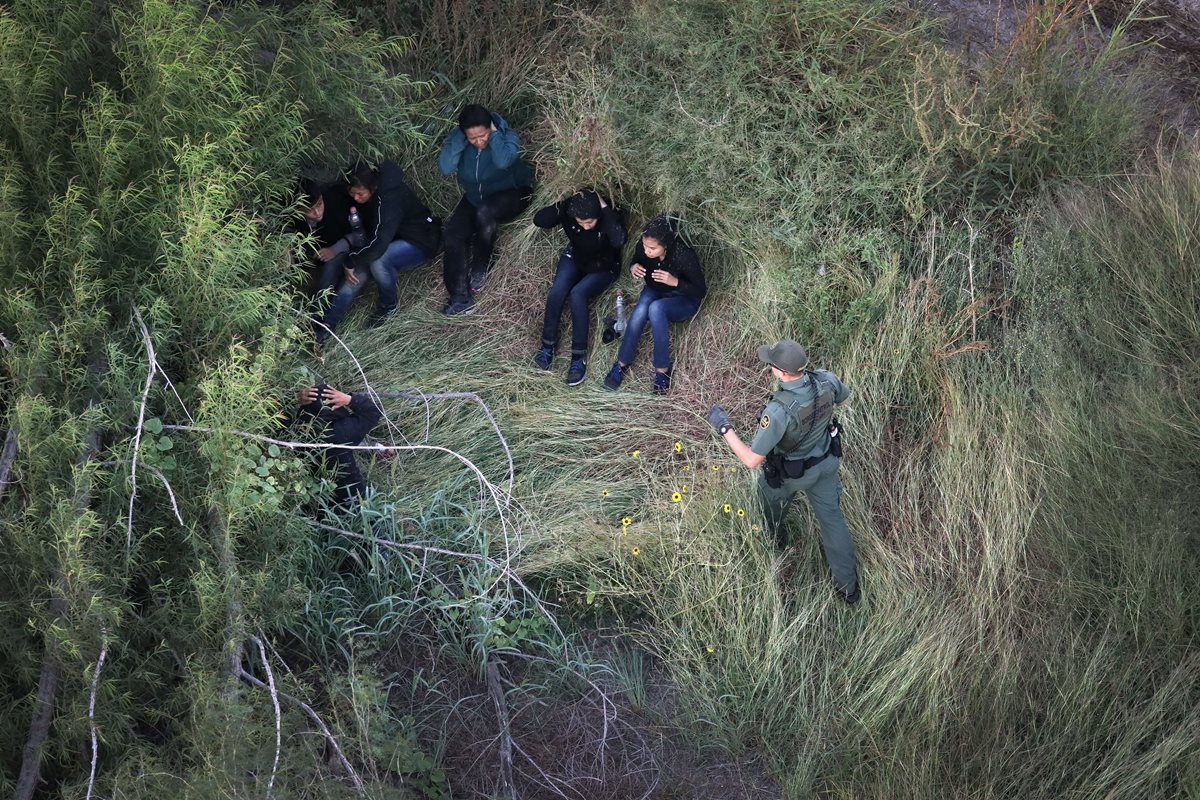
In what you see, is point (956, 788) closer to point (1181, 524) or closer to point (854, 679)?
point (854, 679)

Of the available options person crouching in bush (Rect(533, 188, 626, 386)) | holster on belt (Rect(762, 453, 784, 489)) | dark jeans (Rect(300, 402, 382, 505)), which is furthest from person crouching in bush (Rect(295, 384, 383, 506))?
holster on belt (Rect(762, 453, 784, 489))

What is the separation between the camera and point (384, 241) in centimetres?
649

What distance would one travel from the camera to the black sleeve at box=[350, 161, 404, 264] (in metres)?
6.47

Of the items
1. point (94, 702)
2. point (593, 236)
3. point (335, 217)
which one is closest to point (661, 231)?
point (593, 236)

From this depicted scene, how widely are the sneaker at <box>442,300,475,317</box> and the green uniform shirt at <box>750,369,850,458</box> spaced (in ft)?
8.76

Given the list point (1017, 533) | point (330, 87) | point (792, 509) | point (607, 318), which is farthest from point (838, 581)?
point (330, 87)

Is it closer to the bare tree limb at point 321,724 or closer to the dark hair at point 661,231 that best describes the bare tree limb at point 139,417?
the bare tree limb at point 321,724

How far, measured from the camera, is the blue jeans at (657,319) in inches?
236

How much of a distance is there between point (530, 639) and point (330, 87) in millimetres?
3306

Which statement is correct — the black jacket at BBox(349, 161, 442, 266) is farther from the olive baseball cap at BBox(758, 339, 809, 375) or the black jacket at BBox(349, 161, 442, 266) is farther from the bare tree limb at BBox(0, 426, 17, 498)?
the olive baseball cap at BBox(758, 339, 809, 375)

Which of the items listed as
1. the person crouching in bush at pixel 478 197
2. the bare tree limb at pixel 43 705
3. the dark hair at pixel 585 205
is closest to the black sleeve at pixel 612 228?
the dark hair at pixel 585 205

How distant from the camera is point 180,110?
4.93 metres

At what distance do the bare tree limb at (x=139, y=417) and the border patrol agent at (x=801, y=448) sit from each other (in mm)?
2515

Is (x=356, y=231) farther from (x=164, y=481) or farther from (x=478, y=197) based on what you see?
(x=164, y=481)
